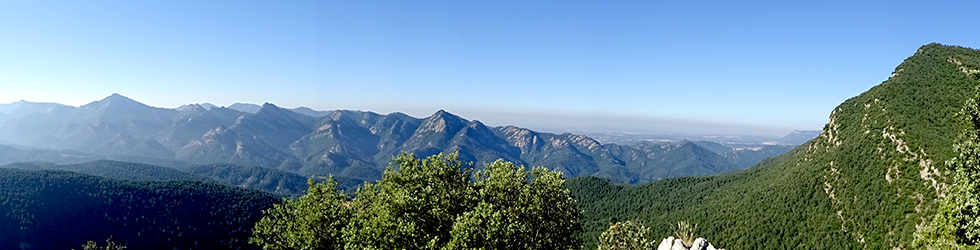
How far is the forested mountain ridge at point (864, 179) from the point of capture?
222ft

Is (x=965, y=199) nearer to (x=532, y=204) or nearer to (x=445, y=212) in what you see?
(x=532, y=204)

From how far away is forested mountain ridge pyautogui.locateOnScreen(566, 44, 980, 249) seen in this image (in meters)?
67.6

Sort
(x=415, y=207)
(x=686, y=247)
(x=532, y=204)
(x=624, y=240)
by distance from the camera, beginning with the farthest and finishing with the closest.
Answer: (x=686, y=247)
(x=624, y=240)
(x=532, y=204)
(x=415, y=207)

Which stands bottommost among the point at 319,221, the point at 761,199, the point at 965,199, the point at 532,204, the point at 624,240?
the point at 761,199

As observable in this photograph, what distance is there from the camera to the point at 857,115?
9981 centimetres

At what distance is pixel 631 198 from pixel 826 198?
264 ft

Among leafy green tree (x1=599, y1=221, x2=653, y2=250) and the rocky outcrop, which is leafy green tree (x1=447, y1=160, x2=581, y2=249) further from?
the rocky outcrop

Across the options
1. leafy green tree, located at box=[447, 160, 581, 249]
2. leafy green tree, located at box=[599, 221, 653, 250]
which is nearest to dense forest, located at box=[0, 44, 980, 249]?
leafy green tree, located at box=[447, 160, 581, 249]

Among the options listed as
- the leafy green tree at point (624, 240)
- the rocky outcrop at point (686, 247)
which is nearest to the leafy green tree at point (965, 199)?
the rocky outcrop at point (686, 247)

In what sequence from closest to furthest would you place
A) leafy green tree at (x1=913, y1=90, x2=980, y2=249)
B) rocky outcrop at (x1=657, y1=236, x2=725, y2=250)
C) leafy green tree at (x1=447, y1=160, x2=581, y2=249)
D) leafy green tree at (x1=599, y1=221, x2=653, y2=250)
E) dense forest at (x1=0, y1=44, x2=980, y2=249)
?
leafy green tree at (x1=913, y1=90, x2=980, y2=249)
dense forest at (x1=0, y1=44, x2=980, y2=249)
leafy green tree at (x1=447, y1=160, x2=581, y2=249)
leafy green tree at (x1=599, y1=221, x2=653, y2=250)
rocky outcrop at (x1=657, y1=236, x2=725, y2=250)

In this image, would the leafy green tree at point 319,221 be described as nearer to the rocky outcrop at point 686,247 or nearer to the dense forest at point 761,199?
the dense forest at point 761,199

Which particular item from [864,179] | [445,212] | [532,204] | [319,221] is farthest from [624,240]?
[864,179]

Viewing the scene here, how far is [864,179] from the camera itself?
258 ft

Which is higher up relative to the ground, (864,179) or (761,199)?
(864,179)
